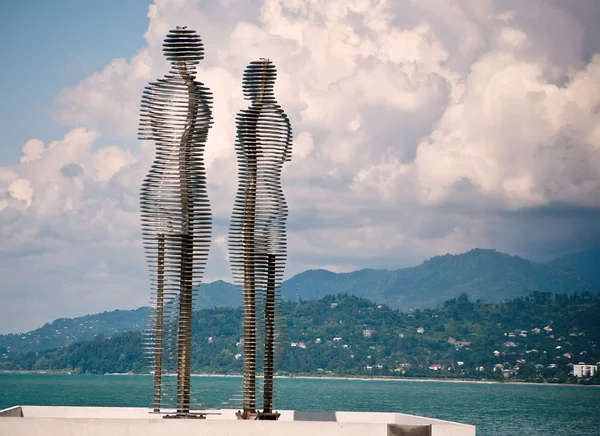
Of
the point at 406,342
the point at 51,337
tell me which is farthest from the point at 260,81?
the point at 51,337

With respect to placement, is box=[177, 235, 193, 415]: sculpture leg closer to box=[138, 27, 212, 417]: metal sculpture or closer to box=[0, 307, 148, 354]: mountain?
box=[138, 27, 212, 417]: metal sculpture

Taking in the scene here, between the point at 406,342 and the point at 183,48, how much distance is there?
425 ft

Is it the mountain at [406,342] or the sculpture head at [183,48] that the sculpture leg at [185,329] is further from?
the mountain at [406,342]

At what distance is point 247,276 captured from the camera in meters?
17.1

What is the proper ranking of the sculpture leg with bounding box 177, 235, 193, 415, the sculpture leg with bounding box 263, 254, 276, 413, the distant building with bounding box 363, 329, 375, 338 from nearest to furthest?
the sculpture leg with bounding box 177, 235, 193, 415
the sculpture leg with bounding box 263, 254, 276, 413
the distant building with bounding box 363, 329, 375, 338

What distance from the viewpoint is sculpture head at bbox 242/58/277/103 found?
1736cm

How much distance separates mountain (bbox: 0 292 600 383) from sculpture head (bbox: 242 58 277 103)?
111 meters

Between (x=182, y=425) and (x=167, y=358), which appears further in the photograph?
(x=167, y=358)

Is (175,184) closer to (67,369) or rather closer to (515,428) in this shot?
(515,428)

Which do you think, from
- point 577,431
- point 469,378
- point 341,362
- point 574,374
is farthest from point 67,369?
point 577,431

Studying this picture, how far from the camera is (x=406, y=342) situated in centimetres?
14412

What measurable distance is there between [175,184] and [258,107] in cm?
182

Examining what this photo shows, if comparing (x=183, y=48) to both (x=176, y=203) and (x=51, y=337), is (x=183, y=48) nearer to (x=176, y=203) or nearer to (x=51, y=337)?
(x=176, y=203)

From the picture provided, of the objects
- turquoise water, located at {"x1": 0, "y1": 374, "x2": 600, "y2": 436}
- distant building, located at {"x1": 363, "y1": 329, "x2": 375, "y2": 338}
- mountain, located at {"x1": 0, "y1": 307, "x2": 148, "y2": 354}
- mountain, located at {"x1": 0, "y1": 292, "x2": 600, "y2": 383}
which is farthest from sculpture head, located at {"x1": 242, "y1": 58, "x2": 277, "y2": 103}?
mountain, located at {"x1": 0, "y1": 307, "x2": 148, "y2": 354}
